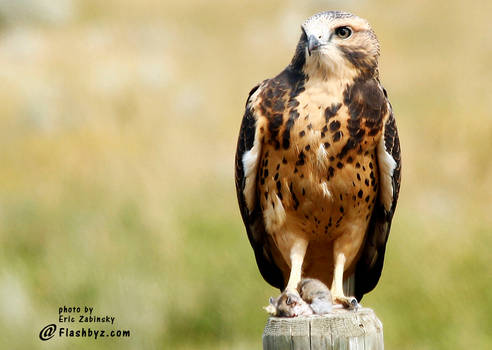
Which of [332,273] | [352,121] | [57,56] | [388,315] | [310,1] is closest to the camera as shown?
[352,121]

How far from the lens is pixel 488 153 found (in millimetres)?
12320

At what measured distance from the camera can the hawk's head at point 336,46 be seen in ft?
15.1

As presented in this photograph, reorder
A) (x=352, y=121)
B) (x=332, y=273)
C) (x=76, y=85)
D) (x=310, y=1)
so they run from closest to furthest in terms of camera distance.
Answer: (x=352, y=121) < (x=332, y=273) < (x=76, y=85) < (x=310, y=1)

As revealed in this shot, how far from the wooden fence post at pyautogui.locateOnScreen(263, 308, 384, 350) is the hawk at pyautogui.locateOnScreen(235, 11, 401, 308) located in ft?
2.40

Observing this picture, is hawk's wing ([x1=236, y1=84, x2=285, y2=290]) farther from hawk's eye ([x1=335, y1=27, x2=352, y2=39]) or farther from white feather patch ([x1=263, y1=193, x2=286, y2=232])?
hawk's eye ([x1=335, y1=27, x2=352, y2=39])

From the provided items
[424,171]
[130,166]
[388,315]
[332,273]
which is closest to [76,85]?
[130,166]

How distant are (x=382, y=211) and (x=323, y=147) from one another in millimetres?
722

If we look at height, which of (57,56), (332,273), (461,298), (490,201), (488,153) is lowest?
(332,273)

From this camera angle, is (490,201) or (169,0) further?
(169,0)

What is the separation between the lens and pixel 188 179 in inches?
464

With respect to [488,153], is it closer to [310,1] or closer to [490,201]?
[490,201]

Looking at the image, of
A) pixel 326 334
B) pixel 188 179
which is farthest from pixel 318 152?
pixel 188 179

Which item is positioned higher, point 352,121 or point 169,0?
point 169,0

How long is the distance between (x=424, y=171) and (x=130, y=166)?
3.94 m
